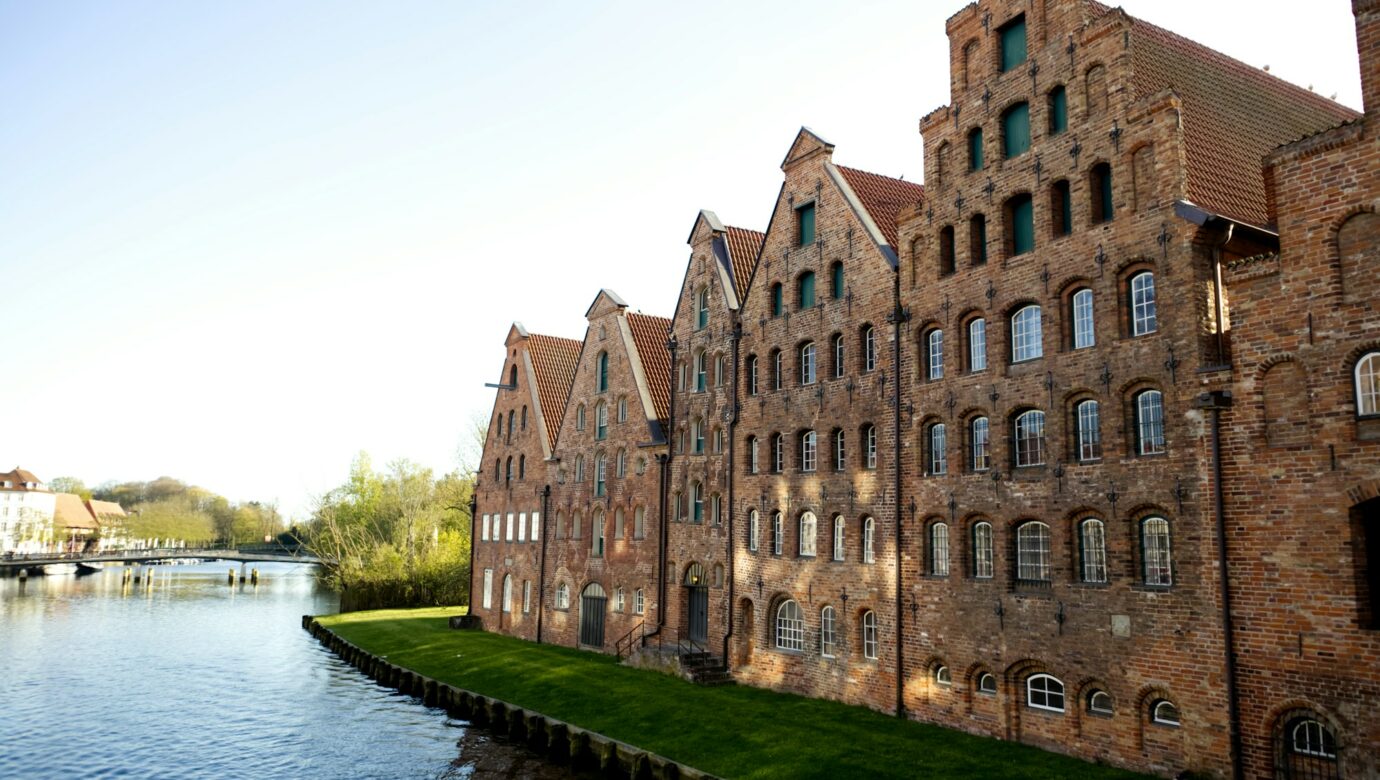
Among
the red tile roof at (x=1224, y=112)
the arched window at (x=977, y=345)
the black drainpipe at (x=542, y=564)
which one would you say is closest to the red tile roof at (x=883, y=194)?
the arched window at (x=977, y=345)

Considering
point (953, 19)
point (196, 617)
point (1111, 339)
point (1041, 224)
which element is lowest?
point (196, 617)

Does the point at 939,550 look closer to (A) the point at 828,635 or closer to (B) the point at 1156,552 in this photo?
(A) the point at 828,635

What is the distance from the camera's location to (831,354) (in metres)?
26.0

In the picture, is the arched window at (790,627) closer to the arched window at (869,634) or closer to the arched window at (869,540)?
the arched window at (869,634)

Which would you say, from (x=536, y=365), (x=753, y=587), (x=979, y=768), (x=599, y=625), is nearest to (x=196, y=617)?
(x=536, y=365)

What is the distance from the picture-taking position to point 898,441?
75.9 ft

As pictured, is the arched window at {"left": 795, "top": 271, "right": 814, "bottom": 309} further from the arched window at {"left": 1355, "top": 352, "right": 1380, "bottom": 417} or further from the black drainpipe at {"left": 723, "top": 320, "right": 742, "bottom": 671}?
the arched window at {"left": 1355, "top": 352, "right": 1380, "bottom": 417}

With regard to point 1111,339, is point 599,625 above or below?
below

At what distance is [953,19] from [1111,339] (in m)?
9.05

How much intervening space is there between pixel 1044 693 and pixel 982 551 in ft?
10.4

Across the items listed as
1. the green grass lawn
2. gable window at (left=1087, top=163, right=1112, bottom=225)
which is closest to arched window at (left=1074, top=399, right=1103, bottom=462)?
gable window at (left=1087, top=163, right=1112, bottom=225)

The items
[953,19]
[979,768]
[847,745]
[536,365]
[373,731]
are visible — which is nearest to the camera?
[979,768]

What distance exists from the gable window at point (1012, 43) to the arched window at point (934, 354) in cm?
600

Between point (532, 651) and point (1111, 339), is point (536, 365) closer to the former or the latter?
point (532, 651)
